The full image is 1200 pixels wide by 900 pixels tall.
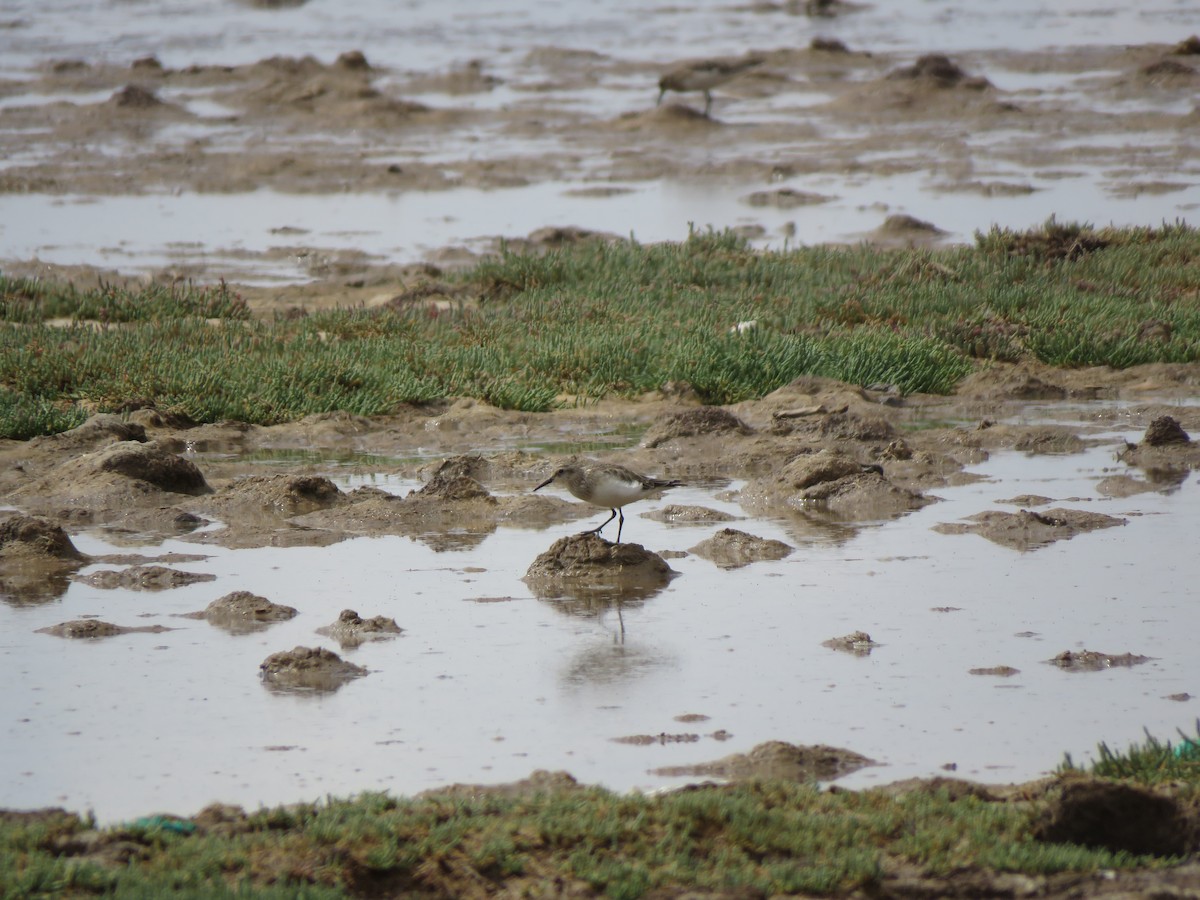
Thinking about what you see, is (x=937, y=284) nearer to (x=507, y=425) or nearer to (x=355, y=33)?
(x=507, y=425)

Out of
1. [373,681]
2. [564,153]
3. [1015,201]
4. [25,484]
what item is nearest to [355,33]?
[564,153]

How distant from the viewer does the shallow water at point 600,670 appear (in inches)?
265

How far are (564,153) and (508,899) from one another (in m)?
26.6

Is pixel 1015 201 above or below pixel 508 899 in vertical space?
below

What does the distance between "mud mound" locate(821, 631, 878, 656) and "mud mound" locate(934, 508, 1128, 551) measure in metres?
2.13

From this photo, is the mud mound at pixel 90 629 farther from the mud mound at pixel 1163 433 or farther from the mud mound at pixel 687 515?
the mud mound at pixel 1163 433

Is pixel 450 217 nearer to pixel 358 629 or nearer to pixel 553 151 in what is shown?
pixel 553 151

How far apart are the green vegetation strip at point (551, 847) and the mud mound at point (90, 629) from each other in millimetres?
2546

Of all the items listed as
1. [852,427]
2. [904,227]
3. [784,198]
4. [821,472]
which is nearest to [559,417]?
[852,427]

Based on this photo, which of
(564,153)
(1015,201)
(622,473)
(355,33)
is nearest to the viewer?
(622,473)

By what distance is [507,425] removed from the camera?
13664 millimetres

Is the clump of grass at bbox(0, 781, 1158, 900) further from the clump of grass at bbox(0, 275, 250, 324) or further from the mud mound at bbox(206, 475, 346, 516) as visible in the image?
the clump of grass at bbox(0, 275, 250, 324)

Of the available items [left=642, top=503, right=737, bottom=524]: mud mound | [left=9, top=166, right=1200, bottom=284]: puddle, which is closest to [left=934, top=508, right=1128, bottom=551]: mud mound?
[left=642, top=503, right=737, bottom=524]: mud mound

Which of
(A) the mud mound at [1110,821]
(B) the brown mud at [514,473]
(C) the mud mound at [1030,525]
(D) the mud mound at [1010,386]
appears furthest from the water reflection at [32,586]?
(D) the mud mound at [1010,386]
